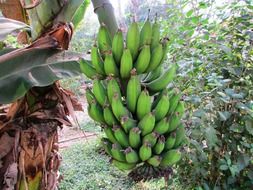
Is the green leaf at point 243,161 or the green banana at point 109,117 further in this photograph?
the green leaf at point 243,161

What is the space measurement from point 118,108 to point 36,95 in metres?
0.30

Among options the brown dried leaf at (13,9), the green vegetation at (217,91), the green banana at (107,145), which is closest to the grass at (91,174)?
the green vegetation at (217,91)

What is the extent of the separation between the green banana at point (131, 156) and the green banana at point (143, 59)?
144 millimetres

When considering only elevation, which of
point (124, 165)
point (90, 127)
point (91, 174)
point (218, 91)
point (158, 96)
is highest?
point (158, 96)

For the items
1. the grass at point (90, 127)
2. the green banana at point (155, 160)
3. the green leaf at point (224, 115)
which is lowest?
the grass at point (90, 127)

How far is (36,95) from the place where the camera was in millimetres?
697

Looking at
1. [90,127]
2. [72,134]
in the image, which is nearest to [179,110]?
[72,134]

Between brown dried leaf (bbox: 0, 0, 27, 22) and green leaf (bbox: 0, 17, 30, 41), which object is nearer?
green leaf (bbox: 0, 17, 30, 41)

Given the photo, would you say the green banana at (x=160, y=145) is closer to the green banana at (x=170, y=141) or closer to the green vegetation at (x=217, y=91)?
the green banana at (x=170, y=141)

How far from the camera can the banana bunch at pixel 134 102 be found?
48cm

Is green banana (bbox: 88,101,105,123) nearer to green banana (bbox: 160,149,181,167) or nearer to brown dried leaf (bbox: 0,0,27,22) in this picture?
green banana (bbox: 160,149,181,167)

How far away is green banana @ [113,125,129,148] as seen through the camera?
49cm

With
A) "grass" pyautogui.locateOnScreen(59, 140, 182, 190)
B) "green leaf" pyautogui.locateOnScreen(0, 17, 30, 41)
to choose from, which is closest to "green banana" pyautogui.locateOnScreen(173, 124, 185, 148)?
"green leaf" pyautogui.locateOnScreen(0, 17, 30, 41)

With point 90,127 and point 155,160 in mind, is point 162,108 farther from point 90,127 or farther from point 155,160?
point 90,127
